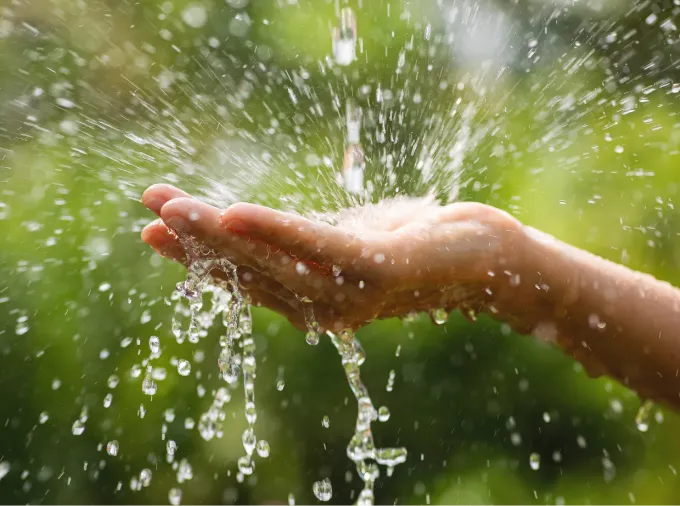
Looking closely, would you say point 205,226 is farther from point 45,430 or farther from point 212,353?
point 45,430

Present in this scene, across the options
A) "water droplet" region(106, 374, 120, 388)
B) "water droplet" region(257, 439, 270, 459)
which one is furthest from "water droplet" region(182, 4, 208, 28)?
"water droplet" region(257, 439, 270, 459)

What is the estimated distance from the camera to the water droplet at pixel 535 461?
14.4 ft

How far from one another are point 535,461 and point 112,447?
266 cm

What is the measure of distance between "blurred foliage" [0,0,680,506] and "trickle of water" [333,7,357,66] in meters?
0.09

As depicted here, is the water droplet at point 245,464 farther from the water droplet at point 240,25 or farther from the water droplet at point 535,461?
the water droplet at point 240,25

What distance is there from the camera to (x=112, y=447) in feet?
14.0

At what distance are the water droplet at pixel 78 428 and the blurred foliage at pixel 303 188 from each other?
0.06 meters

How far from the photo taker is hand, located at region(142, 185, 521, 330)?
1.23m

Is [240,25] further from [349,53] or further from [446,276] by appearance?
[446,276]

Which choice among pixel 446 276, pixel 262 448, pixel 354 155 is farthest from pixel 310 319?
pixel 262 448

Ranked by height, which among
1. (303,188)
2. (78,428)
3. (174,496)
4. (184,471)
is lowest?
(174,496)

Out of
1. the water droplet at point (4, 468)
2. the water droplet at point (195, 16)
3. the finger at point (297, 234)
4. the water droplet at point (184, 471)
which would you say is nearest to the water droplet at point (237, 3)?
the water droplet at point (195, 16)

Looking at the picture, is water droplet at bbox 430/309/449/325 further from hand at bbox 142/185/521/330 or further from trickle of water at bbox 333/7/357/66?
trickle of water at bbox 333/7/357/66

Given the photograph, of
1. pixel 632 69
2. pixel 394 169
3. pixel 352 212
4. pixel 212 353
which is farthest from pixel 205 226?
pixel 632 69
